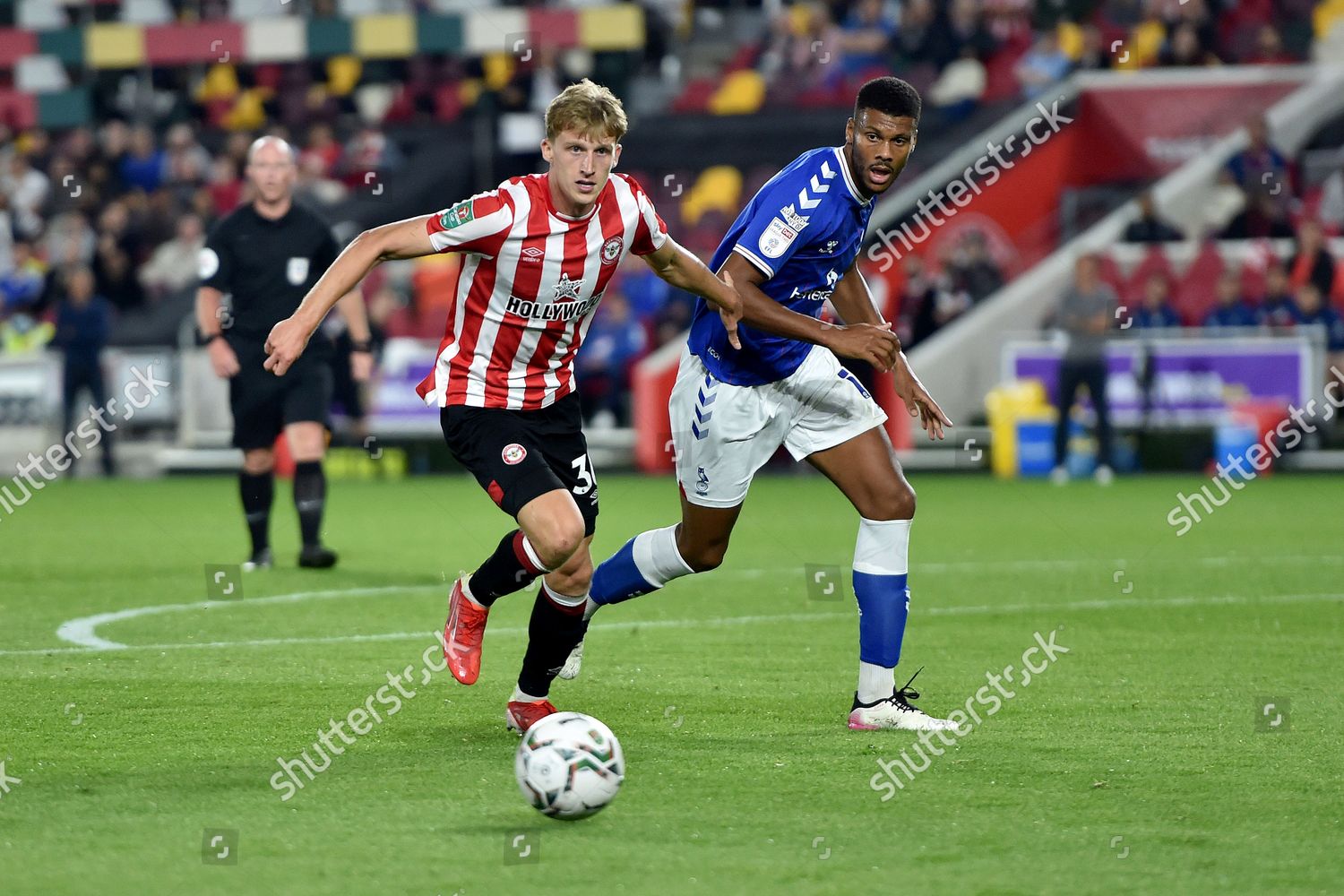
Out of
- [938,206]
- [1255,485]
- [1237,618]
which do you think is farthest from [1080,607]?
[938,206]

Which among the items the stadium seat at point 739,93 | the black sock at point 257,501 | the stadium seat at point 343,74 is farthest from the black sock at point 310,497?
the stadium seat at point 343,74

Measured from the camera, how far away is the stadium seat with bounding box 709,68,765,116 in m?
24.8

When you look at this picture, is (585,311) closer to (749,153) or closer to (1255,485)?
(1255,485)

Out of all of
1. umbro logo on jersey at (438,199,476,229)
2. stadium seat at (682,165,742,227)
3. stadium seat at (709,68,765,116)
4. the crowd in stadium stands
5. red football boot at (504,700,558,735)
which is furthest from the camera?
stadium seat at (709,68,765,116)

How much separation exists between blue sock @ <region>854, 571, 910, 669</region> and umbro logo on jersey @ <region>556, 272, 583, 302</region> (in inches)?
51.2

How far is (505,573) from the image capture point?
5.98 m

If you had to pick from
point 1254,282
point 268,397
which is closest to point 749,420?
point 268,397

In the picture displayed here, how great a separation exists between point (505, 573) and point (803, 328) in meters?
1.20

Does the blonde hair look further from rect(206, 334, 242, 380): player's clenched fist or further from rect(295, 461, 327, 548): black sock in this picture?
rect(295, 461, 327, 548): black sock

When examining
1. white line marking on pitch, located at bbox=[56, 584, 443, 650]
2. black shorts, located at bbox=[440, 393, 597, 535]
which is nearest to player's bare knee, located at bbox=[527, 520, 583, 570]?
black shorts, located at bbox=[440, 393, 597, 535]

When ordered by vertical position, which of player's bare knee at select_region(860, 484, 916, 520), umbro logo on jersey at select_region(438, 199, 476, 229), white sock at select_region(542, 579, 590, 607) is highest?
umbro logo on jersey at select_region(438, 199, 476, 229)

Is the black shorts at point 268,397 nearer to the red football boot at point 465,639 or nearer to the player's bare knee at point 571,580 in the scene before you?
the red football boot at point 465,639

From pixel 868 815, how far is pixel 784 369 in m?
2.16

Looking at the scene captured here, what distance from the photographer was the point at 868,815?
4.64 m
